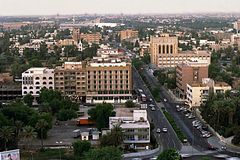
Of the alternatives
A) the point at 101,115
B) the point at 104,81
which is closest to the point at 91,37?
the point at 104,81

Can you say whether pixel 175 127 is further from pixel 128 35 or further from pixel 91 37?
pixel 128 35

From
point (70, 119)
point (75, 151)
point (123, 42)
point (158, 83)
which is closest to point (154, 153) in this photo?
point (75, 151)

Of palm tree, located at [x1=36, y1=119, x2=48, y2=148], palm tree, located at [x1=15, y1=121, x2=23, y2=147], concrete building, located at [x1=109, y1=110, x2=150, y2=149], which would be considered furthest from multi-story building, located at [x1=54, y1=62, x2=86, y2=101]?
concrete building, located at [x1=109, y1=110, x2=150, y2=149]

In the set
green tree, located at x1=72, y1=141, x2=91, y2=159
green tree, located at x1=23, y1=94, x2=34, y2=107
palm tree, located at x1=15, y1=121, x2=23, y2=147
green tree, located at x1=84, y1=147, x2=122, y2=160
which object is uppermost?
green tree, located at x1=84, y1=147, x2=122, y2=160

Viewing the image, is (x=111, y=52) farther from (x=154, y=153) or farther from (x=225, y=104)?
(x=154, y=153)

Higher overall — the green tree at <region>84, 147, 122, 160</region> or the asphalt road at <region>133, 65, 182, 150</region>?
the green tree at <region>84, 147, 122, 160</region>

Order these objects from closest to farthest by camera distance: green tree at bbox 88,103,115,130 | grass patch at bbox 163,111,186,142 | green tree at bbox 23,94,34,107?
grass patch at bbox 163,111,186,142, green tree at bbox 88,103,115,130, green tree at bbox 23,94,34,107

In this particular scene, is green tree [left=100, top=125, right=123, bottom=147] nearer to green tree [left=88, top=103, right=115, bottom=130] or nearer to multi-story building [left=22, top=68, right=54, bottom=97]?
green tree [left=88, top=103, right=115, bottom=130]
